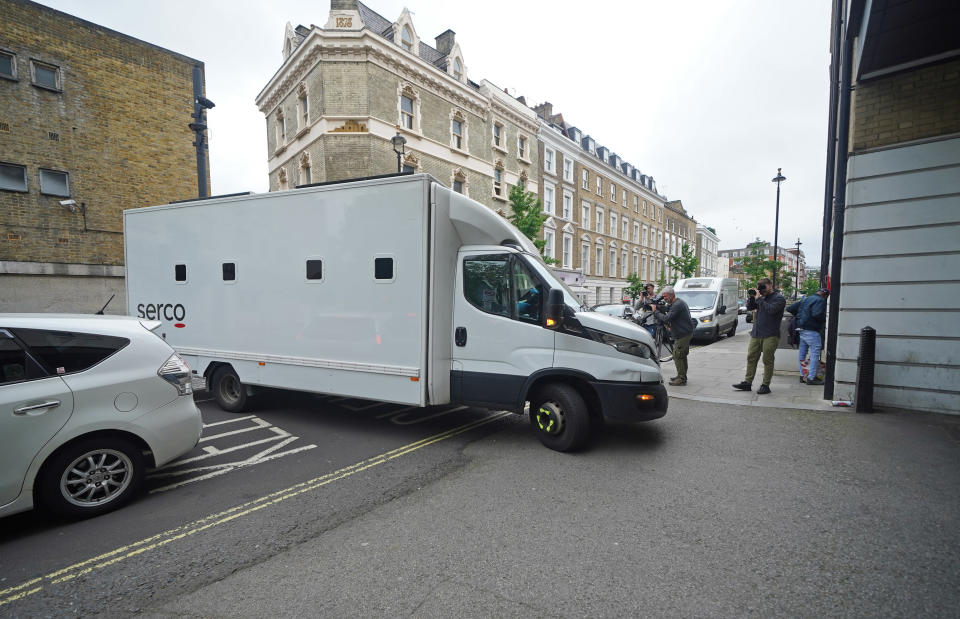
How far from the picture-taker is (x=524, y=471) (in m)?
4.39

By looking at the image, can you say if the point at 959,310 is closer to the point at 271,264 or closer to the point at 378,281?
the point at 378,281

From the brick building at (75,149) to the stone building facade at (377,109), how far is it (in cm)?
555

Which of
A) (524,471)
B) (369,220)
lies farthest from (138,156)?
(524,471)

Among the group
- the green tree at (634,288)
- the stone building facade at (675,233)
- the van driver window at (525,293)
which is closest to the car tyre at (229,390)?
the van driver window at (525,293)

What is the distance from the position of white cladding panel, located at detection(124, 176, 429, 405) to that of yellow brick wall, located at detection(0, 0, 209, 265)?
32.8ft

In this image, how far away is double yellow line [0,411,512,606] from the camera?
267 cm

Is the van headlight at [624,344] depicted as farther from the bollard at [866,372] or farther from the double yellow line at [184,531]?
the bollard at [866,372]

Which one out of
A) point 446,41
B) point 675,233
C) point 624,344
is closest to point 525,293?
point 624,344

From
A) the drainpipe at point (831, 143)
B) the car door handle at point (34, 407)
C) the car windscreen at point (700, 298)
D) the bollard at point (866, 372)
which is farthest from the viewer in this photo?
the car windscreen at point (700, 298)

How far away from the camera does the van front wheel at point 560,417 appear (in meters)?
4.76

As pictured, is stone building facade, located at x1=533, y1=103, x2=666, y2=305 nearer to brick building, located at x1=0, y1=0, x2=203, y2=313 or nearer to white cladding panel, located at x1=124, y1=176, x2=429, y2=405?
brick building, located at x1=0, y1=0, x2=203, y2=313

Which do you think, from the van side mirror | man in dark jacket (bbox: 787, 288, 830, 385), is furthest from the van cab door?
man in dark jacket (bbox: 787, 288, 830, 385)

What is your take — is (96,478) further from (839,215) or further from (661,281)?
(661,281)

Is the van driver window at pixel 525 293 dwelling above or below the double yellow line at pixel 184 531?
above
